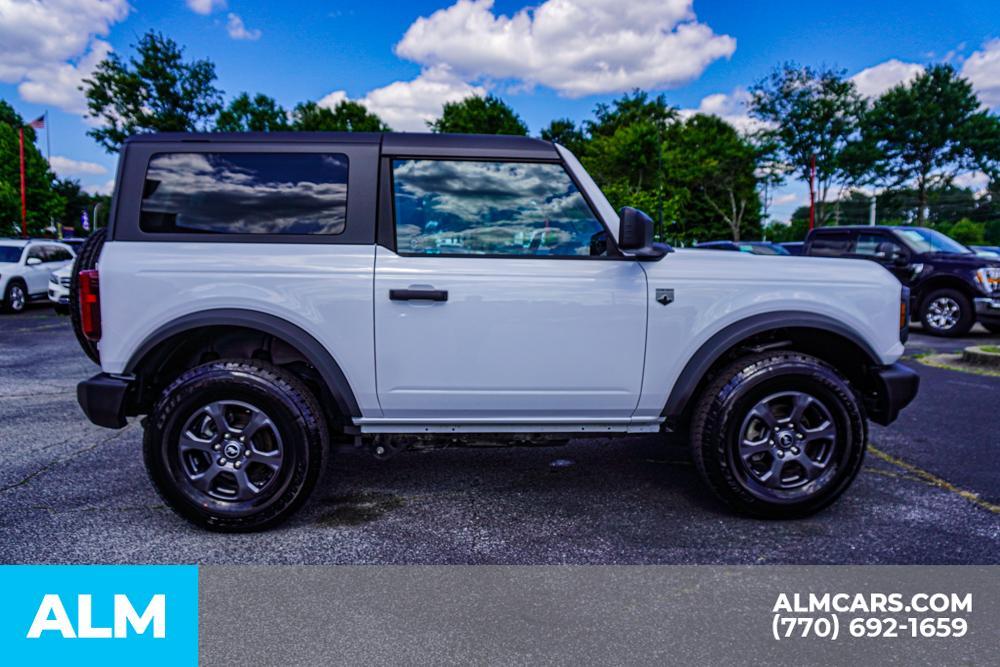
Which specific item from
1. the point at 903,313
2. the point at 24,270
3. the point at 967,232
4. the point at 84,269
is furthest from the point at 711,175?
the point at 84,269

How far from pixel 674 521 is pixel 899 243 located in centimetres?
1042

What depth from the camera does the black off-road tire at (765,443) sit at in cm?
339

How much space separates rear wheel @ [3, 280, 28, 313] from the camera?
15.2 metres

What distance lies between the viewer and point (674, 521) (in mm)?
3467

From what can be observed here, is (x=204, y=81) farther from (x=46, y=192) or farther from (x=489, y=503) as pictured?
(x=489, y=503)

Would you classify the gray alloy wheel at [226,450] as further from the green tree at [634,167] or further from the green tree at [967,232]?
the green tree at [967,232]

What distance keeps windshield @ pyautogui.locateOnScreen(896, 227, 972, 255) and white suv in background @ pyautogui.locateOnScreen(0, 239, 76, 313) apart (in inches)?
715

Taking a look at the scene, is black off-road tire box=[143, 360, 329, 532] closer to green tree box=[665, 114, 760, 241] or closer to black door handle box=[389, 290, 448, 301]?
black door handle box=[389, 290, 448, 301]

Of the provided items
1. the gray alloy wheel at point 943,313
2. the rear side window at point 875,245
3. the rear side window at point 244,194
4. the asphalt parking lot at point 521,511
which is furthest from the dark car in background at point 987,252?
the rear side window at point 244,194

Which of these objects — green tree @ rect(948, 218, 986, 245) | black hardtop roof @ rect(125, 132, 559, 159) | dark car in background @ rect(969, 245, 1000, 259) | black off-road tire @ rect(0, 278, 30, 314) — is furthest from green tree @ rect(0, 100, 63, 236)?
green tree @ rect(948, 218, 986, 245)

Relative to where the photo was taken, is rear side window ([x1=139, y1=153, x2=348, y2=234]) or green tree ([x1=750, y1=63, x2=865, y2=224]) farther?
green tree ([x1=750, y1=63, x2=865, y2=224])

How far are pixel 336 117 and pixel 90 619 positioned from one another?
4367 centimetres

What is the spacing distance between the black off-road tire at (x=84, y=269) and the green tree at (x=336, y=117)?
1575 inches

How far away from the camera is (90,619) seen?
2463mm
